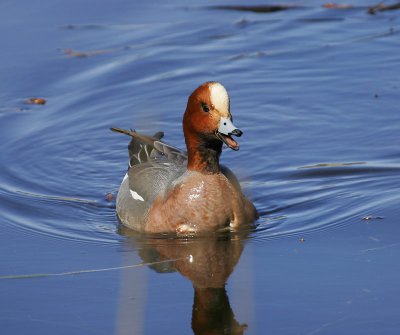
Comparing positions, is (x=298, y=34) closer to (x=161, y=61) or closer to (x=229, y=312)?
(x=161, y=61)

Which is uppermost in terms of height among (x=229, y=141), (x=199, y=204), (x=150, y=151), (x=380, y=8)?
(x=380, y=8)

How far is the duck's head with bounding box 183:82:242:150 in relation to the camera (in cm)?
848

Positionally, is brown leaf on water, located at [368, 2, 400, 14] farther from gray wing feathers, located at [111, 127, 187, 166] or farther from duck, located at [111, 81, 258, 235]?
duck, located at [111, 81, 258, 235]

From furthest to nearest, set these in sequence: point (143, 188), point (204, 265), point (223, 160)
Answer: point (223, 160) < point (143, 188) < point (204, 265)

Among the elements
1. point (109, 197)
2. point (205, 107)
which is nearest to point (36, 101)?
point (109, 197)

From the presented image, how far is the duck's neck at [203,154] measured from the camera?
893 centimetres

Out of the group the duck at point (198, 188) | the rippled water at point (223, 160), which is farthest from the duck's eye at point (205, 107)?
the rippled water at point (223, 160)

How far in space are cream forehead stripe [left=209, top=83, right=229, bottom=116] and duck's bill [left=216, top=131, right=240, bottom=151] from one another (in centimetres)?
17

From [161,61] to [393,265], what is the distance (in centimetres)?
655

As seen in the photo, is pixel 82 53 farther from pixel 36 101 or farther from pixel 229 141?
pixel 229 141

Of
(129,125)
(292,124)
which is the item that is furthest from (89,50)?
(292,124)

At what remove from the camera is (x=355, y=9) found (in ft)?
49.8

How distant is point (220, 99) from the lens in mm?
8508

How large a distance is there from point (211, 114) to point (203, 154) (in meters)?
0.53
